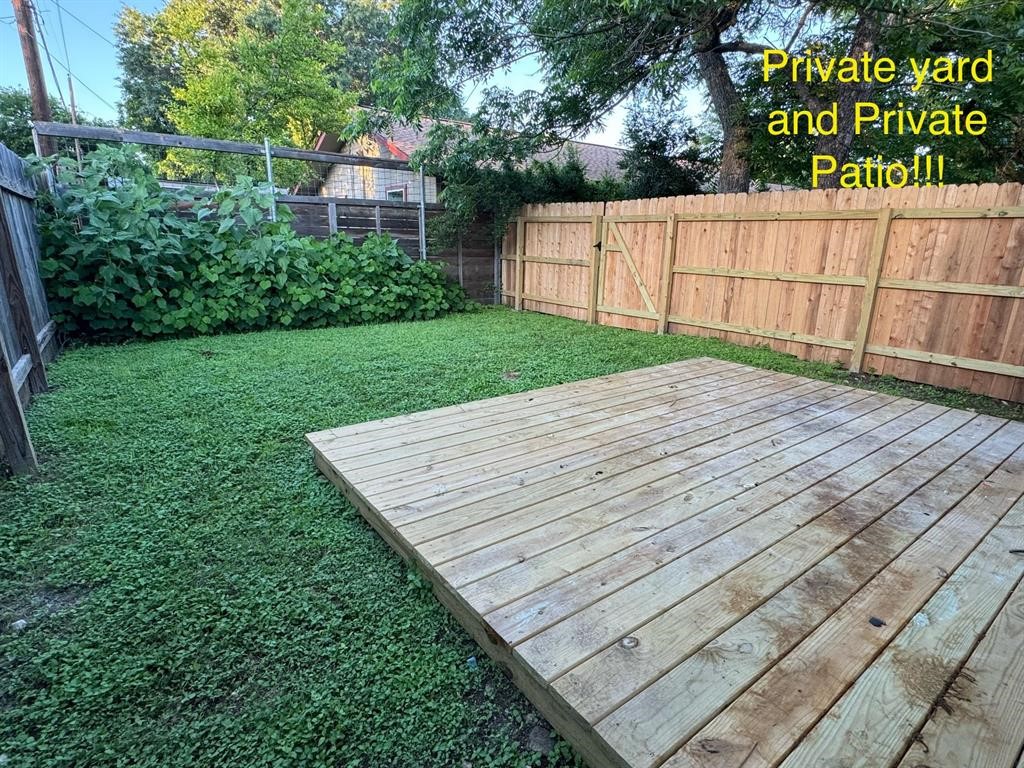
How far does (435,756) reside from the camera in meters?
1.14

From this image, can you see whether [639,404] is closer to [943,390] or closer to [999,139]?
[943,390]

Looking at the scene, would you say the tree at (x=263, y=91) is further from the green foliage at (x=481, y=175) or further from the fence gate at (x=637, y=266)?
the fence gate at (x=637, y=266)

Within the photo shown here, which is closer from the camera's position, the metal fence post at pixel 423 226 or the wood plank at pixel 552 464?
the wood plank at pixel 552 464

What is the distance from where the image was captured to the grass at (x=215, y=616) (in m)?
1.17

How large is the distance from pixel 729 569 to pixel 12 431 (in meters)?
2.93

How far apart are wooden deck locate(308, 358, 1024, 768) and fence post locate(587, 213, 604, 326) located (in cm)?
422

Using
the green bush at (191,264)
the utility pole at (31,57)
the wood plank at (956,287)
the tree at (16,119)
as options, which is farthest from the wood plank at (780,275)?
the tree at (16,119)

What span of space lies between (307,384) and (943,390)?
486 centimetres

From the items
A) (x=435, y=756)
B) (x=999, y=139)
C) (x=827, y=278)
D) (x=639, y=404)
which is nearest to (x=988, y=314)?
(x=827, y=278)

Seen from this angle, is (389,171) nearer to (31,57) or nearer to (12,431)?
(31,57)

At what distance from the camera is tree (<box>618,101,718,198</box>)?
8.41 metres

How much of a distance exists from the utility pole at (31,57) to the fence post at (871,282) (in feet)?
36.8

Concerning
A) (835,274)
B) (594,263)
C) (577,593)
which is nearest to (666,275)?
(594,263)

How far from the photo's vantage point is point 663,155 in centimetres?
860
